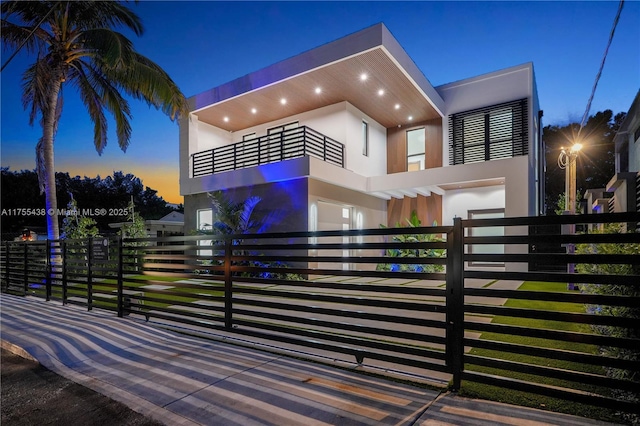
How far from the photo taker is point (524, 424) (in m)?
2.57

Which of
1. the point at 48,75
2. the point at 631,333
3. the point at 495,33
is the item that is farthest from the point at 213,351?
the point at 495,33

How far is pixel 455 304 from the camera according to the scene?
3.20 metres

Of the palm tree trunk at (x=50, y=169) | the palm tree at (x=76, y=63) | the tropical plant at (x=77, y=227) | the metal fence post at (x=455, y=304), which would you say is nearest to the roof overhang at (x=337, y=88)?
the palm tree at (x=76, y=63)

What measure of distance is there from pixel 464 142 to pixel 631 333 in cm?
1360

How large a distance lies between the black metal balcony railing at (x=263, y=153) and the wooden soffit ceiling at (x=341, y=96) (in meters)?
1.43

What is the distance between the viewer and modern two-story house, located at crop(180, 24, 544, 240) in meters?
11.8

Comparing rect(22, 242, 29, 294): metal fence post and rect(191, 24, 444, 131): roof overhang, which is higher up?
rect(191, 24, 444, 131): roof overhang

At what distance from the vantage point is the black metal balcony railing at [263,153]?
12.9m

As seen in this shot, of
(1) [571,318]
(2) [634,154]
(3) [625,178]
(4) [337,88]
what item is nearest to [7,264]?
(4) [337,88]

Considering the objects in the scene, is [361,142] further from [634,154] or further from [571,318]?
[571,318]

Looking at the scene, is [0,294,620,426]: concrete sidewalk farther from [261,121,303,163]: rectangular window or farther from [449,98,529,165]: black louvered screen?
[449,98,529,165]: black louvered screen

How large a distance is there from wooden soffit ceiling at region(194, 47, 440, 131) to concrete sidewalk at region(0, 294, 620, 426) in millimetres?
9810

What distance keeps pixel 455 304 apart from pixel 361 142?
12.6 meters

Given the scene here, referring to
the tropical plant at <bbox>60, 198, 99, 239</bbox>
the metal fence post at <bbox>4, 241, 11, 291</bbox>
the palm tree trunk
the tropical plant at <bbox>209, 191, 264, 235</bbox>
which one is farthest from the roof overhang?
the metal fence post at <bbox>4, 241, 11, 291</bbox>
